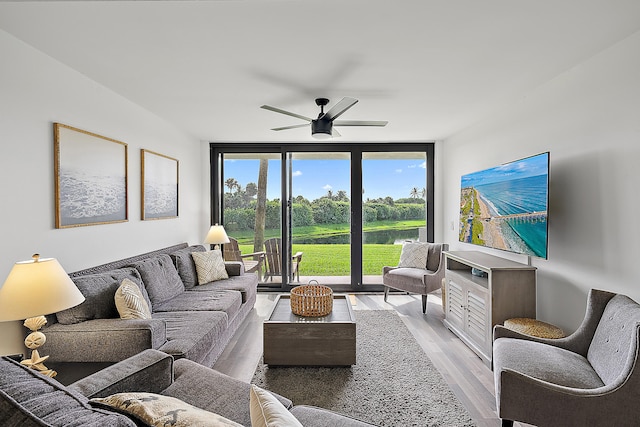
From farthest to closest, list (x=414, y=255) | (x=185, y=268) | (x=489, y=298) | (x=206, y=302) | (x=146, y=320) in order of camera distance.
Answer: (x=414, y=255), (x=185, y=268), (x=206, y=302), (x=489, y=298), (x=146, y=320)

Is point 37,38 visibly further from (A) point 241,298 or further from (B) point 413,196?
(B) point 413,196

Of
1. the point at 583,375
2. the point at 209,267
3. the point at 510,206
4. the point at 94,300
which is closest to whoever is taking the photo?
the point at 583,375

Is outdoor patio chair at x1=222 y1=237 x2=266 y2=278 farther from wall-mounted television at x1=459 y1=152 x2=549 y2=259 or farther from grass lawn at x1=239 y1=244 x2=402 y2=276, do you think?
wall-mounted television at x1=459 y1=152 x2=549 y2=259

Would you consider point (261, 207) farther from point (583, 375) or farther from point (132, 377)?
point (583, 375)

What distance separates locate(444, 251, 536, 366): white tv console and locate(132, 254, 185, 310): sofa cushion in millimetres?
3012

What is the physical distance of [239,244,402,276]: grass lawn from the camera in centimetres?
575

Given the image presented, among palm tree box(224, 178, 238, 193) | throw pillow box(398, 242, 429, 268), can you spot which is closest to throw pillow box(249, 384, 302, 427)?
throw pillow box(398, 242, 429, 268)

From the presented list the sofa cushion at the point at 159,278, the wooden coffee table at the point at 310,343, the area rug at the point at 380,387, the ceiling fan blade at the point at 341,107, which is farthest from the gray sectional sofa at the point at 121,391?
the ceiling fan blade at the point at 341,107

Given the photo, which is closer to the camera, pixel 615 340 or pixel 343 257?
pixel 615 340

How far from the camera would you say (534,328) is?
2.65m

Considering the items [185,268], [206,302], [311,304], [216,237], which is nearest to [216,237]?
[216,237]

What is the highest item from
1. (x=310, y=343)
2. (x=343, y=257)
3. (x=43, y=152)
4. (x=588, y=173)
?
(x=43, y=152)

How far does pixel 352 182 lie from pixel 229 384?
4294 mm

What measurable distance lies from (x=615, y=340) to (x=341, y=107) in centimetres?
237
